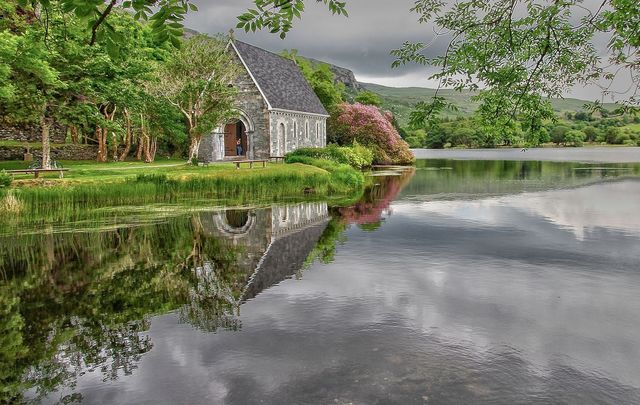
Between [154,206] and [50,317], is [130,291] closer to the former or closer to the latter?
[50,317]

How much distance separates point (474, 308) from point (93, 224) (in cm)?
1540

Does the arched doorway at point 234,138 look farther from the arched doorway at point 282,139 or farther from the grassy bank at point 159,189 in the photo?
the grassy bank at point 159,189

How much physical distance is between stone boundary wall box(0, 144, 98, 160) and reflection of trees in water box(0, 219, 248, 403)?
76.4 ft

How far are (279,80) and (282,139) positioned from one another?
686 cm

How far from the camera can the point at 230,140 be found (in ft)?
152

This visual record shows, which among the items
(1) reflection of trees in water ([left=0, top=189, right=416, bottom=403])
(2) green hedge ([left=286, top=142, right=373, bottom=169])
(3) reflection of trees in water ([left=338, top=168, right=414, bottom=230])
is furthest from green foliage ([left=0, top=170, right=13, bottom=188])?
(2) green hedge ([left=286, top=142, right=373, bottom=169])

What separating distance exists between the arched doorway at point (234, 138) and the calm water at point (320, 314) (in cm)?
2687

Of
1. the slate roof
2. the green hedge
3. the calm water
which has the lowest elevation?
the calm water

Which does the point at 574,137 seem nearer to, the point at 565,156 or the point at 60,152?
the point at 565,156

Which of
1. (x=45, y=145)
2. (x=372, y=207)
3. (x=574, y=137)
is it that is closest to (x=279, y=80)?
(x=45, y=145)

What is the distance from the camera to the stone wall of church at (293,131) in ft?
143

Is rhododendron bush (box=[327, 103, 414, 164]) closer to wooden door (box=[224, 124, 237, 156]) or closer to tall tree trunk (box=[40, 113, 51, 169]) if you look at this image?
wooden door (box=[224, 124, 237, 156])

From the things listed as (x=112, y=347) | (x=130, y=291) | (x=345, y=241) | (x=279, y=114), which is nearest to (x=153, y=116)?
(x=279, y=114)

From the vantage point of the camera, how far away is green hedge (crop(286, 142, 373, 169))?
144 ft
